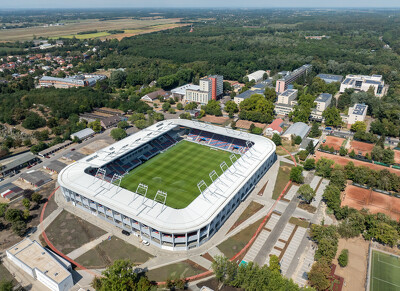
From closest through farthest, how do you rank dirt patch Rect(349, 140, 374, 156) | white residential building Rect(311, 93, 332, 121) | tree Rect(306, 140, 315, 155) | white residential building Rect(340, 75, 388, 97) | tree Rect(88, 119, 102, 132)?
tree Rect(306, 140, 315, 155)
dirt patch Rect(349, 140, 374, 156)
tree Rect(88, 119, 102, 132)
white residential building Rect(311, 93, 332, 121)
white residential building Rect(340, 75, 388, 97)

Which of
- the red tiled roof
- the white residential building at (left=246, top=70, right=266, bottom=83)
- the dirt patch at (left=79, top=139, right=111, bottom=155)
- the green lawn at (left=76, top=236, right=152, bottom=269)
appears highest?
the white residential building at (left=246, top=70, right=266, bottom=83)

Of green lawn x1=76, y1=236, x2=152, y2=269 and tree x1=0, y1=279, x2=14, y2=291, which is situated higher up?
tree x1=0, y1=279, x2=14, y2=291

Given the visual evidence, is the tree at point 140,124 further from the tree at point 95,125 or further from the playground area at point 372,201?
the playground area at point 372,201

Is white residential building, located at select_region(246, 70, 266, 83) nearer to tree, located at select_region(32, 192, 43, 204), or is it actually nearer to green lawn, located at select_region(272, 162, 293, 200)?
green lawn, located at select_region(272, 162, 293, 200)

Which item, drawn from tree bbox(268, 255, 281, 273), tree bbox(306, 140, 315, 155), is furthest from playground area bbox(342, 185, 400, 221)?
tree bbox(268, 255, 281, 273)

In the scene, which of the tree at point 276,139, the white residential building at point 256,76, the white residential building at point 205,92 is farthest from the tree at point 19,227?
the white residential building at point 256,76

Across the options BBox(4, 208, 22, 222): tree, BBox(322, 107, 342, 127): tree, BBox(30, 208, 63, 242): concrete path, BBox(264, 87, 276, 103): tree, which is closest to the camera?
BBox(30, 208, 63, 242): concrete path

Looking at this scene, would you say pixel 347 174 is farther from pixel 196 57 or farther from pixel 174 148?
pixel 196 57

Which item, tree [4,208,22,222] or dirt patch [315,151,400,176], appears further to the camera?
dirt patch [315,151,400,176]
